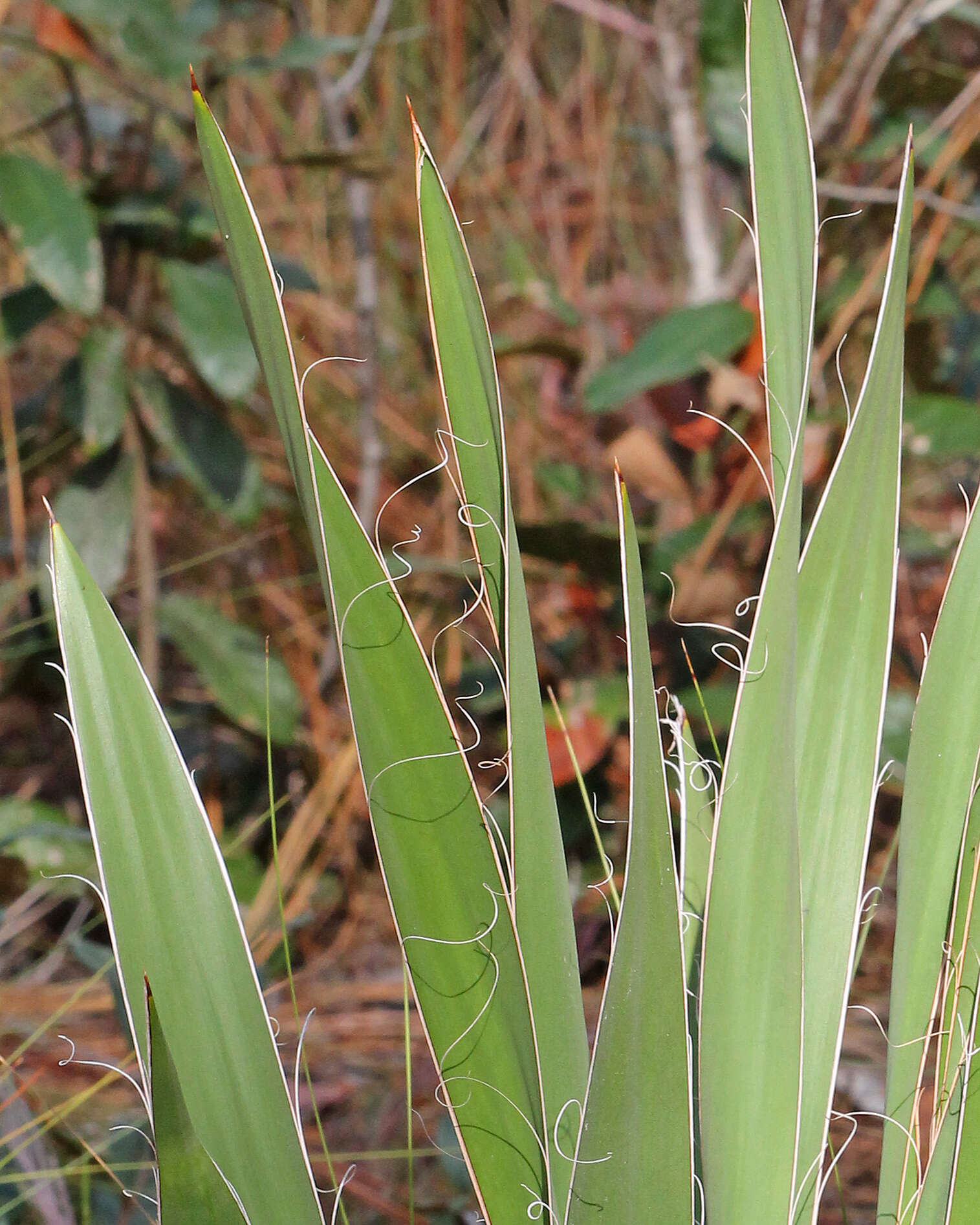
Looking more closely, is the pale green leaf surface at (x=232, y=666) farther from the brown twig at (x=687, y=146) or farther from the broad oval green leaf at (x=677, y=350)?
the brown twig at (x=687, y=146)

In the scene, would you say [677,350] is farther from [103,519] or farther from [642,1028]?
[642,1028]

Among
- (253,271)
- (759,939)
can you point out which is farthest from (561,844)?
(253,271)

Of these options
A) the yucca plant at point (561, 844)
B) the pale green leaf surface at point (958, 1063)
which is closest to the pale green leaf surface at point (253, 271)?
the yucca plant at point (561, 844)

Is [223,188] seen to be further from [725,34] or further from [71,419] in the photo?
[725,34]

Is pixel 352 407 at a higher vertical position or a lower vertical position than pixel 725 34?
lower

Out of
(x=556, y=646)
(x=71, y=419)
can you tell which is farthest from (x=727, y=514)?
(x=71, y=419)

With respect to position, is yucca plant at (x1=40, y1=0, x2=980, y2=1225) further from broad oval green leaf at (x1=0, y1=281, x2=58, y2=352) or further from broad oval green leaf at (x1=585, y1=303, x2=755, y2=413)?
broad oval green leaf at (x1=0, y1=281, x2=58, y2=352)
